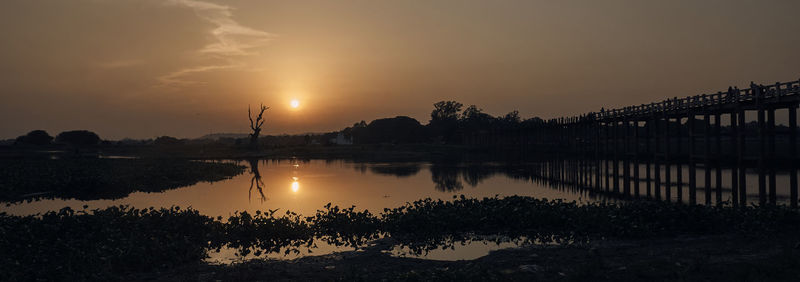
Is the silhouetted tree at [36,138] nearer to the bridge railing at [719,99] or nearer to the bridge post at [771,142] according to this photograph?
the bridge railing at [719,99]

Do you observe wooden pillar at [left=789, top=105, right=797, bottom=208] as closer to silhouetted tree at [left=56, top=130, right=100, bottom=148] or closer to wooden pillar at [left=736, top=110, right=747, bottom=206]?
wooden pillar at [left=736, top=110, right=747, bottom=206]

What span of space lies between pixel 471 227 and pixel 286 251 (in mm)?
6490

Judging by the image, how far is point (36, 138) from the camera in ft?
423

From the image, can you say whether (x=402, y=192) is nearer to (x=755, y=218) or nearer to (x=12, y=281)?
(x=755, y=218)

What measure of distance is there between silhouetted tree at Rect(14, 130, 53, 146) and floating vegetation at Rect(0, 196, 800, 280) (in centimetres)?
13488

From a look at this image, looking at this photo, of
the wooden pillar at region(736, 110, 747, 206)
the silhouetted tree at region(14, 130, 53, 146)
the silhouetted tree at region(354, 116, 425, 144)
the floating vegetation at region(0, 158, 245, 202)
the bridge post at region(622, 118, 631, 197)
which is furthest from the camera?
the silhouetted tree at region(354, 116, 425, 144)

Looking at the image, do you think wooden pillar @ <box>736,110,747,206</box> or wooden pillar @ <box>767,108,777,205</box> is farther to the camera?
wooden pillar @ <box>736,110,747,206</box>

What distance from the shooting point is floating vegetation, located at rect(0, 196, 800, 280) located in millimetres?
13523

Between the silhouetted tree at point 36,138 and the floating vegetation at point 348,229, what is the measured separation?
135m

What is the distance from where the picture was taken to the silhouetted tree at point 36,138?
421 ft

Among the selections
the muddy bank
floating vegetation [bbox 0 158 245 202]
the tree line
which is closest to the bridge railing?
the muddy bank

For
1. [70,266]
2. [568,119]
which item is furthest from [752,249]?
[568,119]

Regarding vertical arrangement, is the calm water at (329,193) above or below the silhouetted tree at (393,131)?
below

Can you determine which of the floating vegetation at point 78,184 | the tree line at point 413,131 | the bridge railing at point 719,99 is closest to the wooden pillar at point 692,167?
the bridge railing at point 719,99
